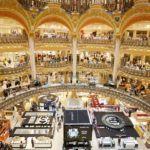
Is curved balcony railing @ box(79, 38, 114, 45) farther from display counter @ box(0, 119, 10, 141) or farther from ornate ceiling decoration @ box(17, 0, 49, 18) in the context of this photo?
display counter @ box(0, 119, 10, 141)

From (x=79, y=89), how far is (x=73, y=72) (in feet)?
11.1

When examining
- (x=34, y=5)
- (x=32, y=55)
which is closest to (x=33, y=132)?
(x=32, y=55)

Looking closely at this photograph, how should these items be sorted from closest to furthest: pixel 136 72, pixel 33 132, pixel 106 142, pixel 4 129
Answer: pixel 106 142, pixel 33 132, pixel 4 129, pixel 136 72

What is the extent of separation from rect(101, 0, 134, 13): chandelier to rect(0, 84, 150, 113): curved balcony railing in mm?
11668

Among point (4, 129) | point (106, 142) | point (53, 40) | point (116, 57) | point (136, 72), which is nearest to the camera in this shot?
point (106, 142)

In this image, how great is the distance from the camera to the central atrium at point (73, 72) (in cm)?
2350

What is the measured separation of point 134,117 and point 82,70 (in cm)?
1115

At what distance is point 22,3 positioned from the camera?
28.3m

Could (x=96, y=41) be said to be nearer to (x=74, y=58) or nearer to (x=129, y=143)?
(x=74, y=58)

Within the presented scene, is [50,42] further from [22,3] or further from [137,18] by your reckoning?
[137,18]

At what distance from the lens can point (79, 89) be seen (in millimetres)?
31766

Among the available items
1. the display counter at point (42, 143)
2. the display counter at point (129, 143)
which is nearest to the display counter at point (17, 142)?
the display counter at point (42, 143)

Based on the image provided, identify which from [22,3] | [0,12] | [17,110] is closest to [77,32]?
[22,3]

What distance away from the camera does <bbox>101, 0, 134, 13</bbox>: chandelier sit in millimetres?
28744
